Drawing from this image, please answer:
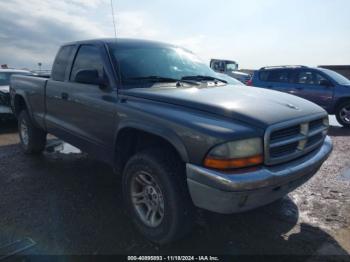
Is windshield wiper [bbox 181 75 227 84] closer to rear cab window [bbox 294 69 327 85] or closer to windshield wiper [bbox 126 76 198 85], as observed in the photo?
windshield wiper [bbox 126 76 198 85]

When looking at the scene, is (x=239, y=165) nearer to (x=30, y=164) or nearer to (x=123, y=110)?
(x=123, y=110)

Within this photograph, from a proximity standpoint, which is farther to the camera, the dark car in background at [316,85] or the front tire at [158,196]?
the dark car in background at [316,85]

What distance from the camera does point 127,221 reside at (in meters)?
3.44

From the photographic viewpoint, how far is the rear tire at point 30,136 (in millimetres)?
5738

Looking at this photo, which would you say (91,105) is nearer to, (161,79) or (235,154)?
(161,79)

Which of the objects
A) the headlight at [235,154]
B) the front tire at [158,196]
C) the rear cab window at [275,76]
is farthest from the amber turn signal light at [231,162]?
the rear cab window at [275,76]

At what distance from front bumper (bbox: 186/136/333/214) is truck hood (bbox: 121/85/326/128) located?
0.39m

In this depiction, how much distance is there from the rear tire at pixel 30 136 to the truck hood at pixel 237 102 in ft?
10.2

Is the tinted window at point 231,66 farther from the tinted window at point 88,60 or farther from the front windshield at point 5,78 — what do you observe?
the tinted window at point 88,60

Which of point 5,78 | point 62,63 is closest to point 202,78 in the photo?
point 62,63

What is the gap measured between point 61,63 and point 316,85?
24.6 ft

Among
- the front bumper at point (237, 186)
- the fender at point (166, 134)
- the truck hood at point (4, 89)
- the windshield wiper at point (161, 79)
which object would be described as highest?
the windshield wiper at point (161, 79)

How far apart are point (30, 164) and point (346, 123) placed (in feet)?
26.1

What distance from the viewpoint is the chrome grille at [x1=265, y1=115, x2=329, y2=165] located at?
2.53 meters
